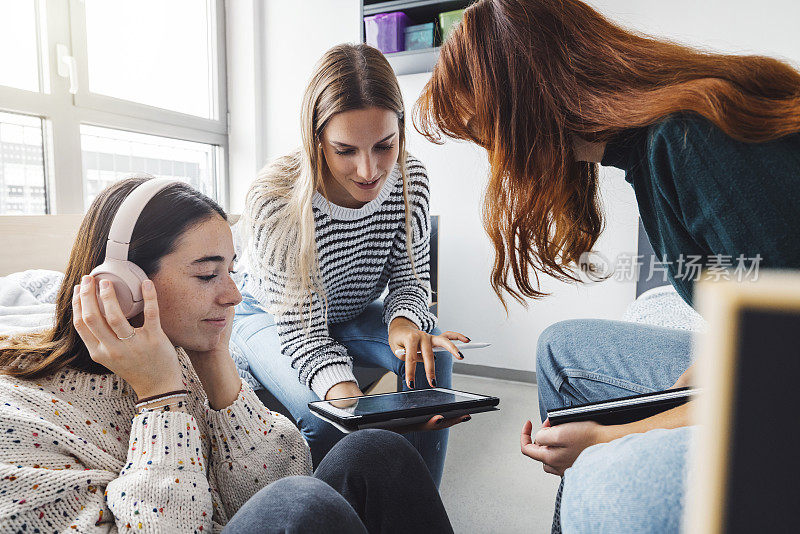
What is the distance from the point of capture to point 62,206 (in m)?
1.91

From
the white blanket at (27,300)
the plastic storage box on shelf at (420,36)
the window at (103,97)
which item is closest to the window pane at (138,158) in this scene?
the window at (103,97)

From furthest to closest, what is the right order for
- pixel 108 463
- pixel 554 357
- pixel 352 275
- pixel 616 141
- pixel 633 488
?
pixel 352 275 < pixel 554 357 < pixel 616 141 < pixel 108 463 < pixel 633 488

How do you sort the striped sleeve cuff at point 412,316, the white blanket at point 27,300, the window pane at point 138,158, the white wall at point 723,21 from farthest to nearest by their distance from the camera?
1. the window pane at point 138,158
2. the white wall at point 723,21
3. the striped sleeve cuff at point 412,316
4. the white blanket at point 27,300

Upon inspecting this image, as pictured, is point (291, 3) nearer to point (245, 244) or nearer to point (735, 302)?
point (245, 244)

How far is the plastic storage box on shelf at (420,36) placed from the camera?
223 centimetres

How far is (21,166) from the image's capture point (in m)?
1.84

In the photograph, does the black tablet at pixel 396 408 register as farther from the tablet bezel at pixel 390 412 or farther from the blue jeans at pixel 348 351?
the blue jeans at pixel 348 351

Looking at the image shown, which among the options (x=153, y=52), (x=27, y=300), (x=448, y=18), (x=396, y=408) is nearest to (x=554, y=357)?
(x=396, y=408)

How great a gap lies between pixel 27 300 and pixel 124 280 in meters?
0.75

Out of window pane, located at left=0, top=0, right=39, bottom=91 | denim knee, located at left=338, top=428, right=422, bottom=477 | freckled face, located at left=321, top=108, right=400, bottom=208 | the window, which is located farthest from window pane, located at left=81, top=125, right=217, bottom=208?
denim knee, located at left=338, top=428, right=422, bottom=477

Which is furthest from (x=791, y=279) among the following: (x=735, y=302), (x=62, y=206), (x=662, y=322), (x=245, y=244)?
(x=62, y=206)

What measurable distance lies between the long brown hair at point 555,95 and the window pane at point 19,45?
1645mm

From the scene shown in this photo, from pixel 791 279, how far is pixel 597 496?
20 cm

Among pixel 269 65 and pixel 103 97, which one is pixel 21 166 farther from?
pixel 269 65
